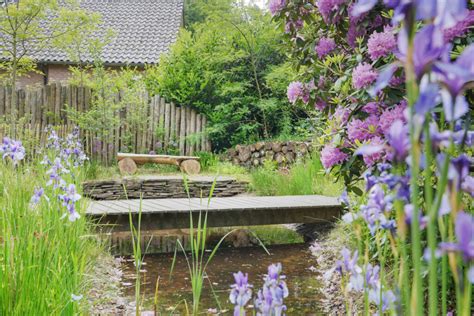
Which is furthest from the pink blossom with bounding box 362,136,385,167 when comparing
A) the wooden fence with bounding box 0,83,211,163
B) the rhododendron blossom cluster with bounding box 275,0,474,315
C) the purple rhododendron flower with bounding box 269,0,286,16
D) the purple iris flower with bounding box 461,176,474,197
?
the wooden fence with bounding box 0,83,211,163

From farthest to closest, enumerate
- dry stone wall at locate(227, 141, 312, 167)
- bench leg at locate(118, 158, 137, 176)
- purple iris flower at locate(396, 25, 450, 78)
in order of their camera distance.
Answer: dry stone wall at locate(227, 141, 312, 167), bench leg at locate(118, 158, 137, 176), purple iris flower at locate(396, 25, 450, 78)

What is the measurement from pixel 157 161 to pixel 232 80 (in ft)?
8.30

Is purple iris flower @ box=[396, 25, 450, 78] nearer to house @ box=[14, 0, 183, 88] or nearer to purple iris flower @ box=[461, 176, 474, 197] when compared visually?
purple iris flower @ box=[461, 176, 474, 197]

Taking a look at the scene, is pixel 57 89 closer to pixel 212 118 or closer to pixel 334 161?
pixel 212 118

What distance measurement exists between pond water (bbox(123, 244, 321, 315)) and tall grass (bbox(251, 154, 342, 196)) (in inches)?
59.6

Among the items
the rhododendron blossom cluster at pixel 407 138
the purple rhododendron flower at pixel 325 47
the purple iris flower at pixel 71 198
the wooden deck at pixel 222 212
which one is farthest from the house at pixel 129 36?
the purple iris flower at pixel 71 198

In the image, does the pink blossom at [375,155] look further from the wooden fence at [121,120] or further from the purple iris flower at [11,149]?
the wooden fence at [121,120]

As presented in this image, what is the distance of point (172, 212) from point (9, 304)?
3095mm

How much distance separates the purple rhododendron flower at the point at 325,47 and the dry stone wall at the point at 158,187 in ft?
15.3

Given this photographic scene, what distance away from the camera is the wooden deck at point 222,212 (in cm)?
467

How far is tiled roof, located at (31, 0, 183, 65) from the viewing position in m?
15.1

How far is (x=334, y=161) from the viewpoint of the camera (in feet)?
7.95

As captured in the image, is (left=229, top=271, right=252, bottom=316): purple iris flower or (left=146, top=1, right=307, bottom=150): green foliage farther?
(left=146, top=1, right=307, bottom=150): green foliage

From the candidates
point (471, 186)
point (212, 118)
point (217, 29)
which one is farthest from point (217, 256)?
point (217, 29)
